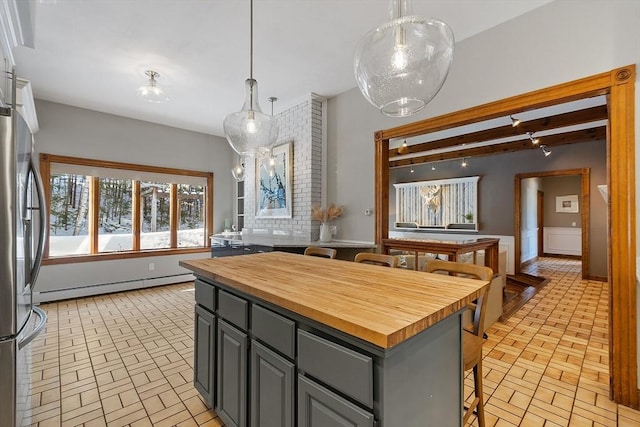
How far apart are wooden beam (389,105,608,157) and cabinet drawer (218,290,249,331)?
5.02 m

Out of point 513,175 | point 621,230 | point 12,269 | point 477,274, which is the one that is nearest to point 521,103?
point 621,230

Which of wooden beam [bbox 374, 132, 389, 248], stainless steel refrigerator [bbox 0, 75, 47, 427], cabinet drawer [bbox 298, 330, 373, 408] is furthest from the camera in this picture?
wooden beam [bbox 374, 132, 389, 248]

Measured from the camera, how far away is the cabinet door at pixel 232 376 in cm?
149

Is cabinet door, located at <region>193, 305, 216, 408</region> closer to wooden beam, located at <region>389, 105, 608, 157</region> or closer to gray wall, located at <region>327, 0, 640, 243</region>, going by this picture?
gray wall, located at <region>327, 0, 640, 243</region>

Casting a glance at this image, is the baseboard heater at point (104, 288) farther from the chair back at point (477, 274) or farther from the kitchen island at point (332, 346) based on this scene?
the chair back at point (477, 274)

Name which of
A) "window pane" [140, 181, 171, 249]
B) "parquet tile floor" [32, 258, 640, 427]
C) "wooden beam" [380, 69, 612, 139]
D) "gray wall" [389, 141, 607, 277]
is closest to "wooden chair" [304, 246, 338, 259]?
"parquet tile floor" [32, 258, 640, 427]

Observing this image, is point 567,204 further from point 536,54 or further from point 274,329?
point 274,329

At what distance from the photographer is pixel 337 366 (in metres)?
1.02

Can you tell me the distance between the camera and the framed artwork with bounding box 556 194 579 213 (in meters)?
8.81

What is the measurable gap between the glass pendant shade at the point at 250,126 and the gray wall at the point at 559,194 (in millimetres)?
9530

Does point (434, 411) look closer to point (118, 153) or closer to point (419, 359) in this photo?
point (419, 359)

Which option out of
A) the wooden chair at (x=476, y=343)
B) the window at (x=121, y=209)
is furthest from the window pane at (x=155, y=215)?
the wooden chair at (x=476, y=343)

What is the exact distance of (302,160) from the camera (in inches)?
175

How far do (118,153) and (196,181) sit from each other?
139cm
